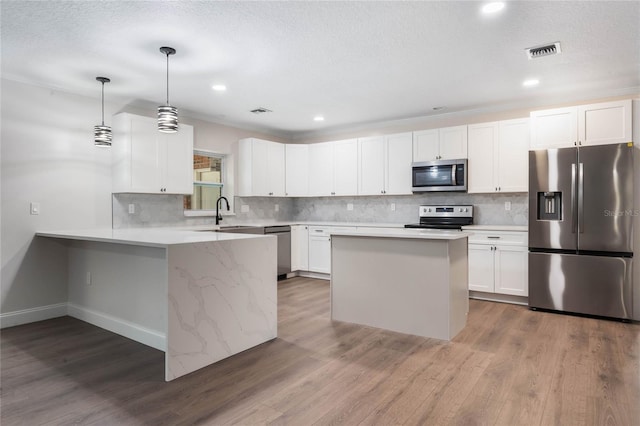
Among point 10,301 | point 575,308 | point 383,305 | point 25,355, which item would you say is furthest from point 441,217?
point 10,301

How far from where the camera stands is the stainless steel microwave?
5.02 metres

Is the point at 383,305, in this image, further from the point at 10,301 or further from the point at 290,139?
the point at 290,139

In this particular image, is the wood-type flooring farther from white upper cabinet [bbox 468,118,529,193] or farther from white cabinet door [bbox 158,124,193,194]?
white cabinet door [bbox 158,124,193,194]

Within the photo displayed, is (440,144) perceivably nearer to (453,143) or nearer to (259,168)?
(453,143)

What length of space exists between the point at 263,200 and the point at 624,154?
190 inches

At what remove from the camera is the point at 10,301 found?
3.84m

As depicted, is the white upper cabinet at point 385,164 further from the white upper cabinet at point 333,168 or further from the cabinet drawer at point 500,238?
the cabinet drawer at point 500,238

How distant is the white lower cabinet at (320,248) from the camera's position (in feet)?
19.5

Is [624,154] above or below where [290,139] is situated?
below

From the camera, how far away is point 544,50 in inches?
127

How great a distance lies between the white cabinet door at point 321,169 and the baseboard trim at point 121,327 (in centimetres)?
369

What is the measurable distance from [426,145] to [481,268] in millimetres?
1828

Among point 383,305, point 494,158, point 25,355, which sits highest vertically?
point 494,158

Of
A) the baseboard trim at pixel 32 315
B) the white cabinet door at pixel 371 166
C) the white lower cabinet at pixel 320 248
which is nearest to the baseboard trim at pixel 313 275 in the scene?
the white lower cabinet at pixel 320 248
